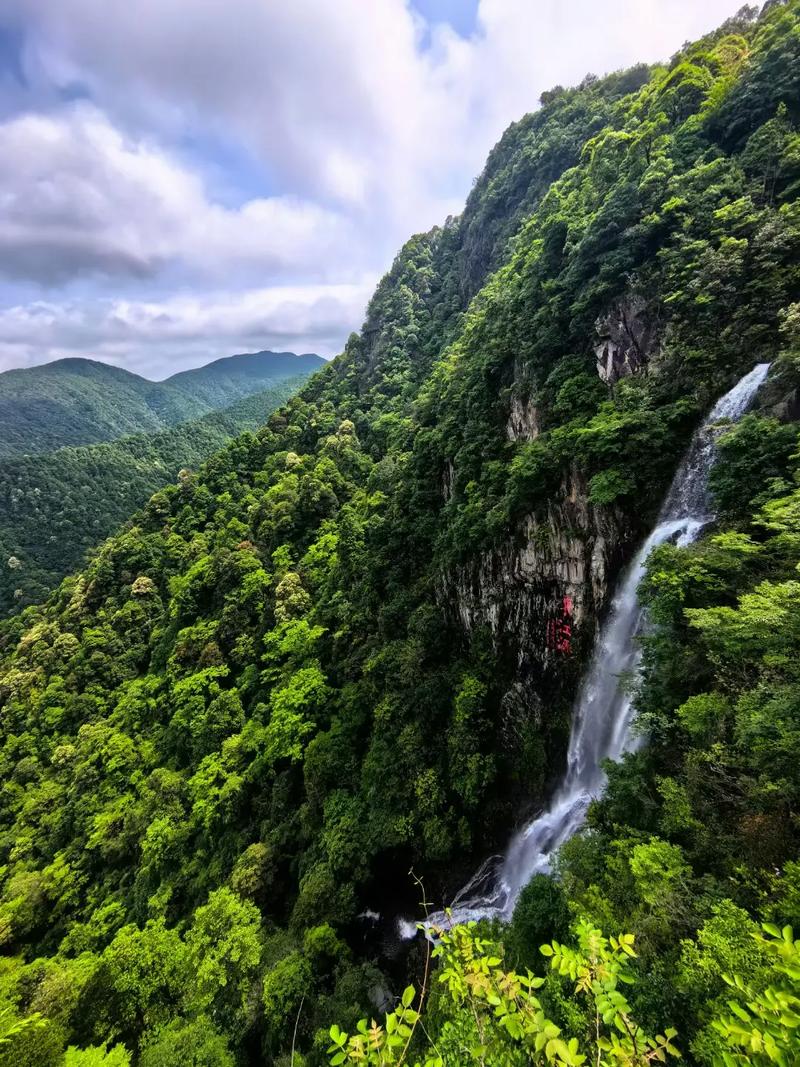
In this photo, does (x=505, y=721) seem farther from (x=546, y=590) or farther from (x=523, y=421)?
(x=523, y=421)

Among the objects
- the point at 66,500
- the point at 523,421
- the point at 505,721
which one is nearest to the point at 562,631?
the point at 505,721

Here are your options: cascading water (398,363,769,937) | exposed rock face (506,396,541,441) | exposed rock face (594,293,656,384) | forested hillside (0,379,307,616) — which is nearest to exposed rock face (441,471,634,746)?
cascading water (398,363,769,937)

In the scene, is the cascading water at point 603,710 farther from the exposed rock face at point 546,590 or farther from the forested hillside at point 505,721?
the exposed rock face at point 546,590

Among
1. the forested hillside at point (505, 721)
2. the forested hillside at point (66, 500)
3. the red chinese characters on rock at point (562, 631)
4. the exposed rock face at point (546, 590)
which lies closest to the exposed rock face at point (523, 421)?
the forested hillside at point (505, 721)

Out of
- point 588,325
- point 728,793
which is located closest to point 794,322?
point 588,325

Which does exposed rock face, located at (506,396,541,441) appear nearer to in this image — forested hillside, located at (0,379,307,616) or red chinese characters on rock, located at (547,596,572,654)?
red chinese characters on rock, located at (547,596,572,654)

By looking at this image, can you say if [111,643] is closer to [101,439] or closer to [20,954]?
[20,954]

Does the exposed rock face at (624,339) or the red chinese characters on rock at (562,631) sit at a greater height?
the exposed rock face at (624,339)
